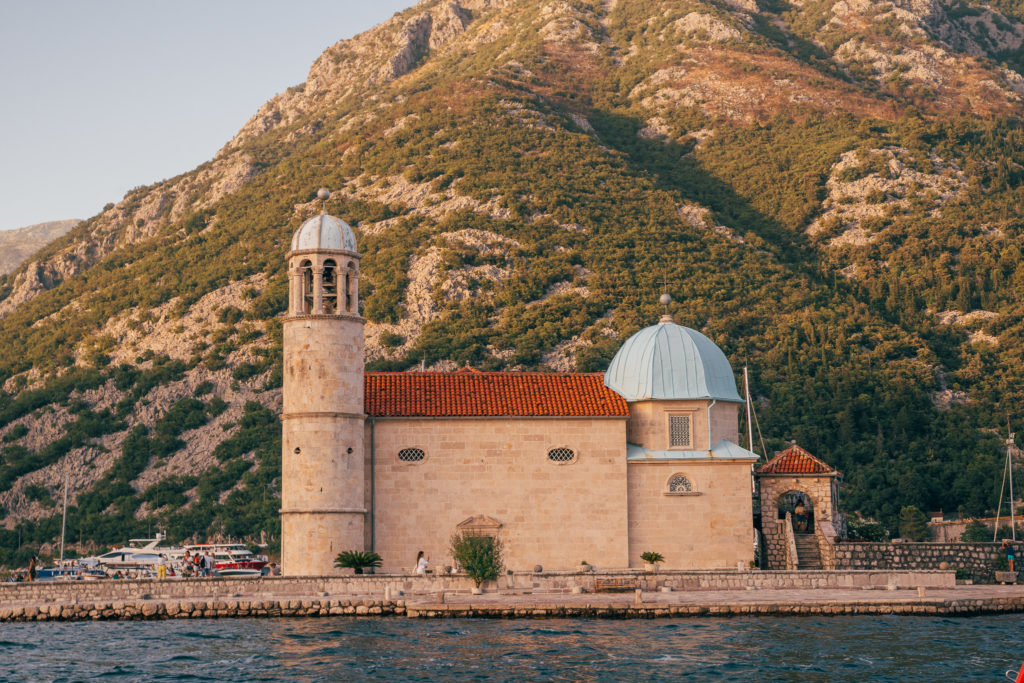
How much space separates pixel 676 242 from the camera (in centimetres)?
9262

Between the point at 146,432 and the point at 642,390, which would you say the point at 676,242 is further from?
the point at 642,390

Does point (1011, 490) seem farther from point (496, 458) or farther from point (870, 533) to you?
point (496, 458)

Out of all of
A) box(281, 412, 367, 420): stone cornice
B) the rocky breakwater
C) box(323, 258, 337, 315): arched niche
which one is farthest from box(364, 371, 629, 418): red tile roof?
the rocky breakwater

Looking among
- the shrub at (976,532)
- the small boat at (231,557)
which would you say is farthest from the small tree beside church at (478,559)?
the shrub at (976,532)

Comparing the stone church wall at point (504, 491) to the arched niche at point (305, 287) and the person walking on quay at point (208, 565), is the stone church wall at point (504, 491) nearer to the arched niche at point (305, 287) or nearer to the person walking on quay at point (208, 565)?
the arched niche at point (305, 287)

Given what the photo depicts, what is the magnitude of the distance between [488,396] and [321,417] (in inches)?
251

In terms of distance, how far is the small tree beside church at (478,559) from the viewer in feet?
128

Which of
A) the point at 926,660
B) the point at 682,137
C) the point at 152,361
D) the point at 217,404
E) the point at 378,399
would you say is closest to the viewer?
the point at 926,660

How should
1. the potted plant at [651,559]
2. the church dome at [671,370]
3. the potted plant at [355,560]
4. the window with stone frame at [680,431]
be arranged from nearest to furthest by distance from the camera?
the potted plant at [355,560], the potted plant at [651,559], the window with stone frame at [680,431], the church dome at [671,370]

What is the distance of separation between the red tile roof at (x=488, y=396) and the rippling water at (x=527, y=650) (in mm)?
9546

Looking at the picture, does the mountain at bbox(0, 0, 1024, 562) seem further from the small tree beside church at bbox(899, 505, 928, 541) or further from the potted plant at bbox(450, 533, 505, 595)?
the potted plant at bbox(450, 533, 505, 595)

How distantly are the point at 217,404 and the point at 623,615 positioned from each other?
49.4 metres

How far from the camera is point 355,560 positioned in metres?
41.0

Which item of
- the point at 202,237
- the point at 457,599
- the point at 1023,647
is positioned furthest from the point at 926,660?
the point at 202,237
